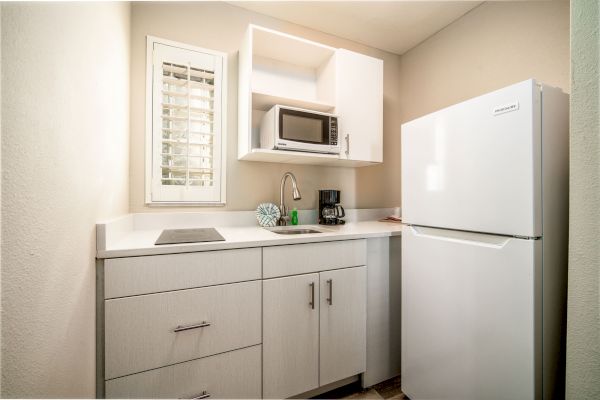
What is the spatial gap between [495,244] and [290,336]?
3.25 feet

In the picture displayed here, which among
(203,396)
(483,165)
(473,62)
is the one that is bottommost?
(203,396)

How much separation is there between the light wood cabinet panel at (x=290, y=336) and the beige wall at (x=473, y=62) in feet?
3.83

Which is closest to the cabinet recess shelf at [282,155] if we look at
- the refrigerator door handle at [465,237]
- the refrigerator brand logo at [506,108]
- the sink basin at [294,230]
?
the sink basin at [294,230]

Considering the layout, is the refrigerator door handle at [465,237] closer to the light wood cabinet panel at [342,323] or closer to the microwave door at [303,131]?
the light wood cabinet panel at [342,323]

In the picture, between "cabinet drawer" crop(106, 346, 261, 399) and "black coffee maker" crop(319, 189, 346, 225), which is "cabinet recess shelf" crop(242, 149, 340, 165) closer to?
"black coffee maker" crop(319, 189, 346, 225)

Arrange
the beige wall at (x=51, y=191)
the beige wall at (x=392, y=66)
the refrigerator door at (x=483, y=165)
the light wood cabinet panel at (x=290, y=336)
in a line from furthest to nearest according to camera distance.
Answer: the beige wall at (x=392, y=66) < the light wood cabinet panel at (x=290, y=336) < the refrigerator door at (x=483, y=165) < the beige wall at (x=51, y=191)

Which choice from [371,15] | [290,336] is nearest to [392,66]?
[371,15]

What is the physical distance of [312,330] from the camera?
128 cm

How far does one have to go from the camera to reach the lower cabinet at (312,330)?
46.9 inches

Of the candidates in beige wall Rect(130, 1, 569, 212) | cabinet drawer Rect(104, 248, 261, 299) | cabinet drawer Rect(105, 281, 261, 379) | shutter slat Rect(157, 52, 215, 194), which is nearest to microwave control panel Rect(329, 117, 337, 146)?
beige wall Rect(130, 1, 569, 212)

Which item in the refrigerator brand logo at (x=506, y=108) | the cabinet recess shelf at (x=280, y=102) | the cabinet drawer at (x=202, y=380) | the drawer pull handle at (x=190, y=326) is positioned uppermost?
the cabinet recess shelf at (x=280, y=102)

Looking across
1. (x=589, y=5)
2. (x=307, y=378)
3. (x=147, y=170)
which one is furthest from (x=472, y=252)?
(x=147, y=170)

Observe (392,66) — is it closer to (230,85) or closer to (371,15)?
(371,15)

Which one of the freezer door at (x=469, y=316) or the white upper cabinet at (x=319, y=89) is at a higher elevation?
the white upper cabinet at (x=319, y=89)
